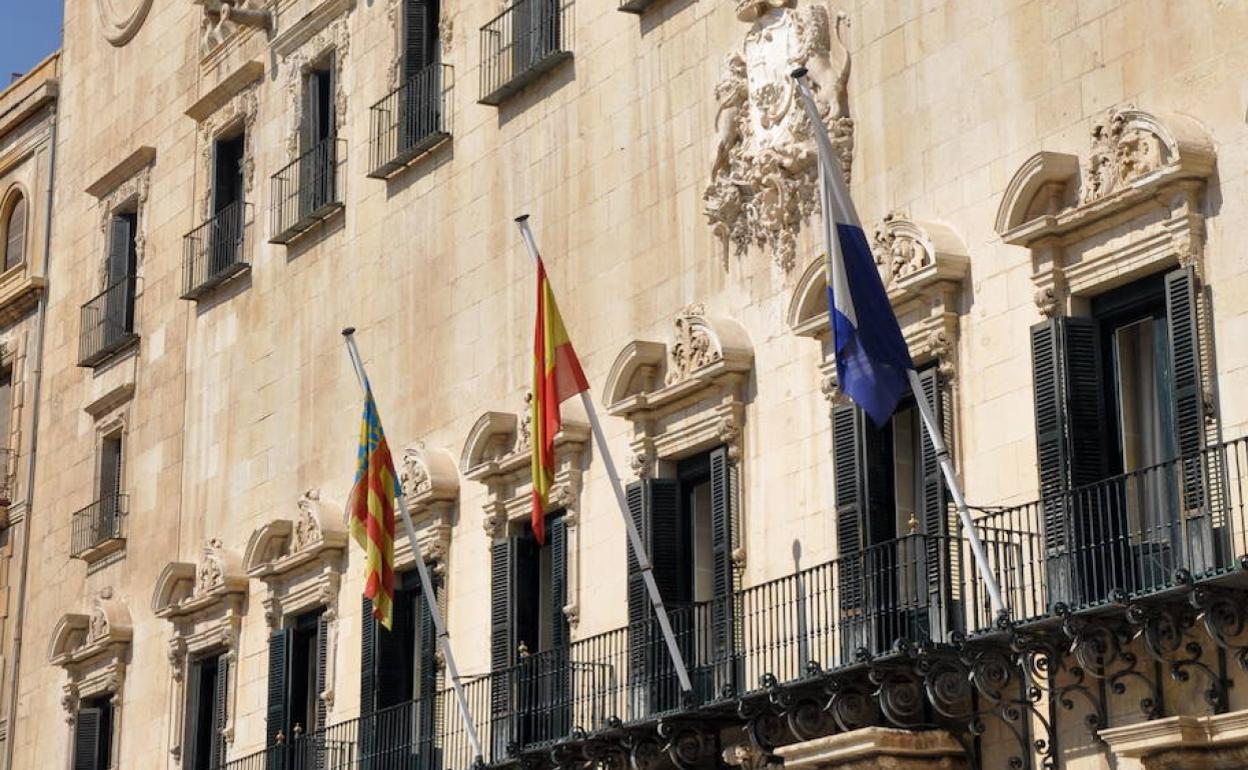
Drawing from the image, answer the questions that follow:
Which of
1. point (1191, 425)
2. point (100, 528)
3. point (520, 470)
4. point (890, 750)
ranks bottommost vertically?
point (890, 750)

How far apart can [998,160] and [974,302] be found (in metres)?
1.08

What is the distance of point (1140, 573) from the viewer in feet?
60.1

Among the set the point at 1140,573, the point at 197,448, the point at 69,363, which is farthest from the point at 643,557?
the point at 69,363

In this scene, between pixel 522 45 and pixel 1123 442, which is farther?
pixel 522 45

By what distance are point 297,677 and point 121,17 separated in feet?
37.6

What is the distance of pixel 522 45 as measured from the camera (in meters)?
27.4

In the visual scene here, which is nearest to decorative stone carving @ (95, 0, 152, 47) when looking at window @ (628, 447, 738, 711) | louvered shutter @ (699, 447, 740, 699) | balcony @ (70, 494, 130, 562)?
balcony @ (70, 494, 130, 562)

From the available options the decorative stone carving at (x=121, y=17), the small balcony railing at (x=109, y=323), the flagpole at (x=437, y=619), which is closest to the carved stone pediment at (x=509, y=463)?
the flagpole at (x=437, y=619)

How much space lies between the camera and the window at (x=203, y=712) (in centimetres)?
3091

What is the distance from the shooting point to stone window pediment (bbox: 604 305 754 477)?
23.2 meters

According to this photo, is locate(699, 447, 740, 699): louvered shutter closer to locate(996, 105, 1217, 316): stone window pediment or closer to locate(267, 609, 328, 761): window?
locate(996, 105, 1217, 316): stone window pediment

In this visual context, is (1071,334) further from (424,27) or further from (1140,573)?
(424,27)

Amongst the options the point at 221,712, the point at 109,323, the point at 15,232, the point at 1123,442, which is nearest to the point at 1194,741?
the point at 1123,442

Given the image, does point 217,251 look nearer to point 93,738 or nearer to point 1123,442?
point 93,738
